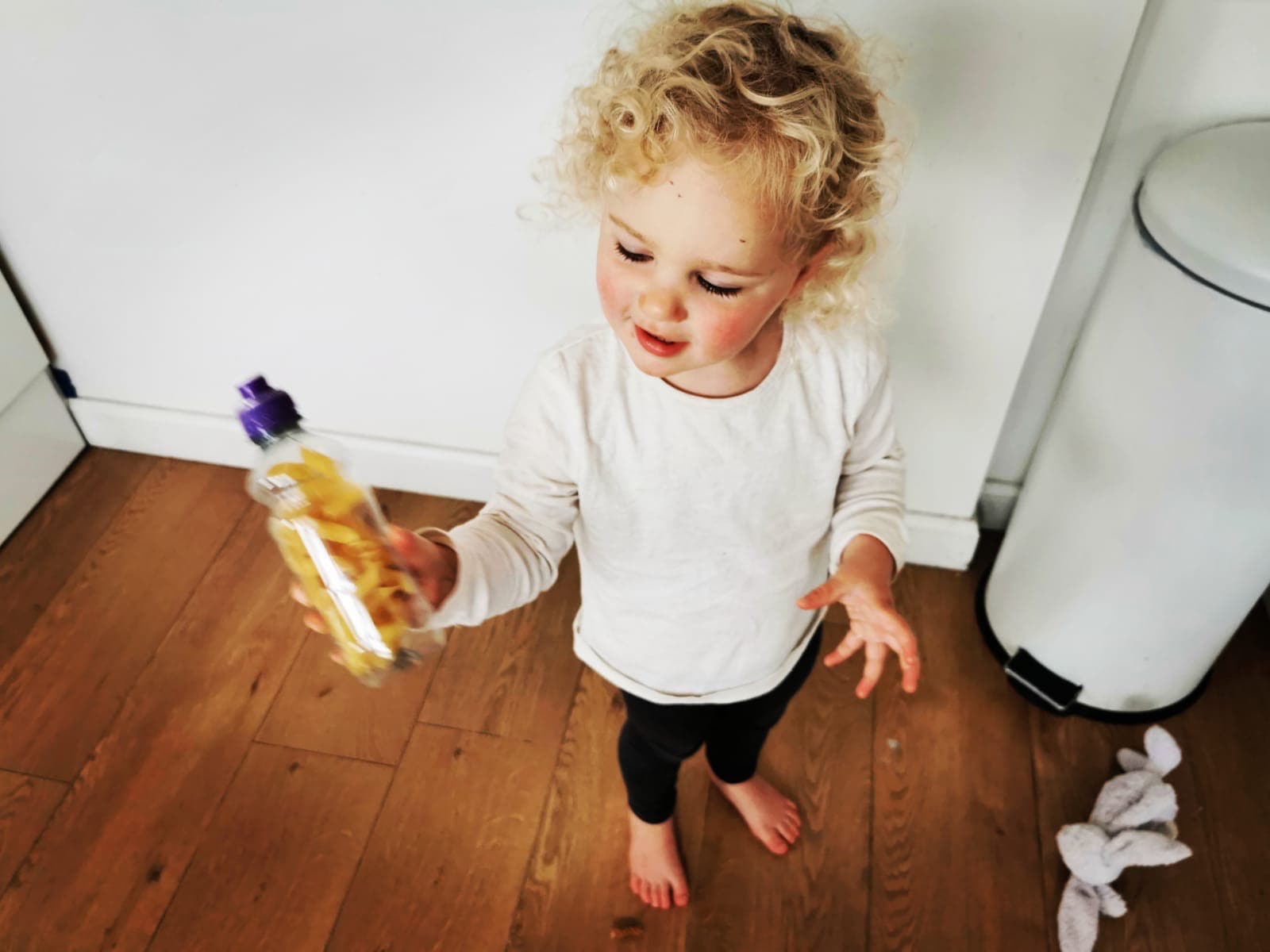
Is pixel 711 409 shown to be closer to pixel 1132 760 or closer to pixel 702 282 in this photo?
pixel 702 282

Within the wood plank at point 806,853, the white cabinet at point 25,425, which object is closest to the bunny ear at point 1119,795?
the wood plank at point 806,853

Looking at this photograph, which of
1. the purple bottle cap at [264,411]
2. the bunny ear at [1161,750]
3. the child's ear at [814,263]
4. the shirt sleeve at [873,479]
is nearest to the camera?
the purple bottle cap at [264,411]

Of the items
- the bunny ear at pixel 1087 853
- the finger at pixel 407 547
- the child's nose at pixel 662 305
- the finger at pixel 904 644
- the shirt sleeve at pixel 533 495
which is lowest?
the bunny ear at pixel 1087 853

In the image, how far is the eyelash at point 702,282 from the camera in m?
0.64

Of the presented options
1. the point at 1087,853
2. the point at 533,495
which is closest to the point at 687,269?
the point at 533,495

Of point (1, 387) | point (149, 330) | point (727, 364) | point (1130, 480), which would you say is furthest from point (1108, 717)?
point (1, 387)

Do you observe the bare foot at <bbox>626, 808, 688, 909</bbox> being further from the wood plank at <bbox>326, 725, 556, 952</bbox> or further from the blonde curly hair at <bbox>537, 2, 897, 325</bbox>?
the blonde curly hair at <bbox>537, 2, 897, 325</bbox>

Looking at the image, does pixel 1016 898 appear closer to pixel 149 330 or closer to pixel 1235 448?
pixel 1235 448

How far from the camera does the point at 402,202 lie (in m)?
1.14

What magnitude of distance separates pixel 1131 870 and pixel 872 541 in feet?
2.16

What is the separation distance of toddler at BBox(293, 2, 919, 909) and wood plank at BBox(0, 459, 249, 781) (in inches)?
29.7

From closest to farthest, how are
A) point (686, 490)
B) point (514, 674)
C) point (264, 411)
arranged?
point (264, 411) < point (686, 490) < point (514, 674)

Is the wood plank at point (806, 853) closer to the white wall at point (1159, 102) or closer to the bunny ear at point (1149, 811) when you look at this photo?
the bunny ear at point (1149, 811)

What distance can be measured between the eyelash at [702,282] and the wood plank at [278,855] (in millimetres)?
824
